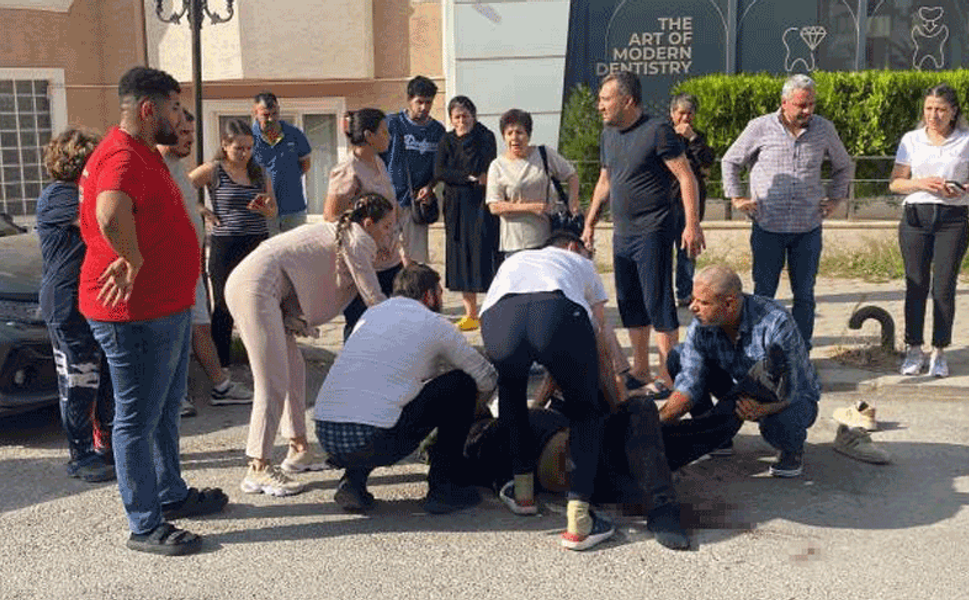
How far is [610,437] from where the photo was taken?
516 centimetres

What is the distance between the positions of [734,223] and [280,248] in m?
6.94

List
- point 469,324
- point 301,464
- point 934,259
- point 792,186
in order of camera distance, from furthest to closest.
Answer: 1. point 469,324
2. point 934,259
3. point 792,186
4. point 301,464

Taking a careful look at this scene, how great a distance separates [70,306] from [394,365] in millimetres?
1746

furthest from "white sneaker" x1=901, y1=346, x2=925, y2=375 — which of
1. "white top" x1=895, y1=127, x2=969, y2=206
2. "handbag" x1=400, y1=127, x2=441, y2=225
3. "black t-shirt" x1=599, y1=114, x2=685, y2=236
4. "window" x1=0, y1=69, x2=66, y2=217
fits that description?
"window" x1=0, y1=69, x2=66, y2=217

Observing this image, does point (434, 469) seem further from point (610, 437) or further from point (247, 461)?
point (247, 461)

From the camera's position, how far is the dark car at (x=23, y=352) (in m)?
6.19

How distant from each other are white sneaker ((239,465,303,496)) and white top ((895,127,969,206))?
4.11 meters

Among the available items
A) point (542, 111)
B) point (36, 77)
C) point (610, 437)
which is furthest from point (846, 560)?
point (36, 77)

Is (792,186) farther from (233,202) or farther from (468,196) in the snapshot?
(233,202)

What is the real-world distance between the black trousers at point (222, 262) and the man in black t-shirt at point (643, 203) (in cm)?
213

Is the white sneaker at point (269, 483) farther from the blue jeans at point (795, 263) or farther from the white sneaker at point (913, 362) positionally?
the white sneaker at point (913, 362)

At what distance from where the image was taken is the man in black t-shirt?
6.66m

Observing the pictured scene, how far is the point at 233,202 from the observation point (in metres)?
7.15

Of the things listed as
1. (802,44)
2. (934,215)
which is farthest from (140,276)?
(802,44)
